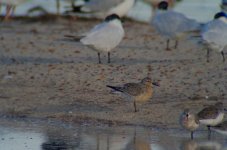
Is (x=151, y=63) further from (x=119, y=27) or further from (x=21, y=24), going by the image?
(x=21, y=24)

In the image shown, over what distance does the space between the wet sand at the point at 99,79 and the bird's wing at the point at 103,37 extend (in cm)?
32

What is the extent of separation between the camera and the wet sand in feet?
34.8

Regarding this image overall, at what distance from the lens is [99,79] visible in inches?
486

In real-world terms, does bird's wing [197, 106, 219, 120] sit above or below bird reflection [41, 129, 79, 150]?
above

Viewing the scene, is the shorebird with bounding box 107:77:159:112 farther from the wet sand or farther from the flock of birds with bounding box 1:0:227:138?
the wet sand

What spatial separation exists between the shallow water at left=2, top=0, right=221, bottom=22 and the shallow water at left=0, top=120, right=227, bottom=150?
10.8m

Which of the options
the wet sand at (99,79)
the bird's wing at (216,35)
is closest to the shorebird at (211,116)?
the wet sand at (99,79)

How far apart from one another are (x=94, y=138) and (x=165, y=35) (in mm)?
6728

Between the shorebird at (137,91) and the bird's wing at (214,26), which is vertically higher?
the bird's wing at (214,26)

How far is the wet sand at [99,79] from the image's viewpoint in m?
10.6

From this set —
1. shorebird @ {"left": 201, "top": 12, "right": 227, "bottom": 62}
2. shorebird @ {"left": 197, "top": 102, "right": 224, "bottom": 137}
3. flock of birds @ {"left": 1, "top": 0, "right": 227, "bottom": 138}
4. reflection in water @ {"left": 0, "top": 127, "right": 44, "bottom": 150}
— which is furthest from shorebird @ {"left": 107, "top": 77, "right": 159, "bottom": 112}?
shorebird @ {"left": 201, "top": 12, "right": 227, "bottom": 62}

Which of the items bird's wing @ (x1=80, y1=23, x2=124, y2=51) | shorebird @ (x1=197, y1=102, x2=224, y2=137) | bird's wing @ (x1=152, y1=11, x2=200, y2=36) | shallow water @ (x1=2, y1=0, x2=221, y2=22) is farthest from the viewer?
shallow water @ (x1=2, y1=0, x2=221, y2=22)

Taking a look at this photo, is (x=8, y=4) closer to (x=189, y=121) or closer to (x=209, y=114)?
→ (x=209, y=114)

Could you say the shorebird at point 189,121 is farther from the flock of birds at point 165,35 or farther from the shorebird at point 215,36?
the shorebird at point 215,36
